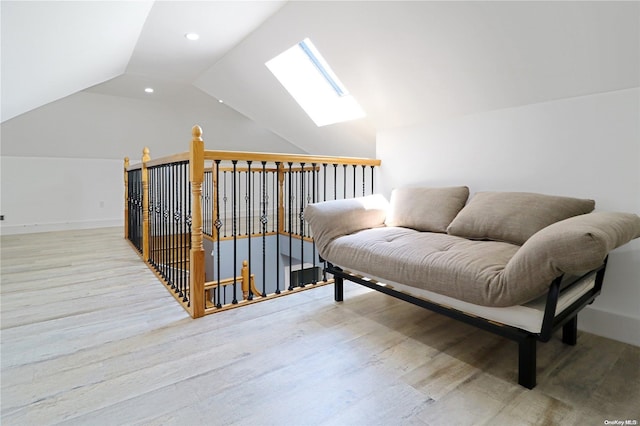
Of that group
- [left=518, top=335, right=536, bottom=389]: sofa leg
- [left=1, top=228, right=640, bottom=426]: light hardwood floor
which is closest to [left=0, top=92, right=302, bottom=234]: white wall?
[left=1, top=228, right=640, bottom=426]: light hardwood floor

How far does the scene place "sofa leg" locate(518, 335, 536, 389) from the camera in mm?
1350

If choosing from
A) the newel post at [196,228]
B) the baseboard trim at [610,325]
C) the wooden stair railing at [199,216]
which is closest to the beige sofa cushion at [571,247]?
the baseboard trim at [610,325]

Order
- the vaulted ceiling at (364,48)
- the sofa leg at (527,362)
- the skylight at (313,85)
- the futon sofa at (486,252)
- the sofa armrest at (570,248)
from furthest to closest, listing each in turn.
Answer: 1. the skylight at (313,85)
2. the vaulted ceiling at (364,48)
3. the sofa leg at (527,362)
4. the futon sofa at (486,252)
5. the sofa armrest at (570,248)

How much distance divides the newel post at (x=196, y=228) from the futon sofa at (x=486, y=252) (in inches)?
27.6

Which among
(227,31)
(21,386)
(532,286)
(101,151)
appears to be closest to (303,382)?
(532,286)

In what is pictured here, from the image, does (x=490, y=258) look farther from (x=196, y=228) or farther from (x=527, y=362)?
(x=196, y=228)

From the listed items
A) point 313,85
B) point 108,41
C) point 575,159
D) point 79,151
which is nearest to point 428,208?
point 575,159

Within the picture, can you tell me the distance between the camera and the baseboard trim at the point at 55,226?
5.24m

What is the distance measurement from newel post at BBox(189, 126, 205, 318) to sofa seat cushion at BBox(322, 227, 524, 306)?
0.79m

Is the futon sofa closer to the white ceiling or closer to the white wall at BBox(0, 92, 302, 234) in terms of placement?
the white ceiling

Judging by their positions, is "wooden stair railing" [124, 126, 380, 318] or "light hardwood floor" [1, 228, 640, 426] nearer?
"light hardwood floor" [1, 228, 640, 426]

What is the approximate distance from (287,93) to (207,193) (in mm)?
2145

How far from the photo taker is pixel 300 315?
2064 millimetres

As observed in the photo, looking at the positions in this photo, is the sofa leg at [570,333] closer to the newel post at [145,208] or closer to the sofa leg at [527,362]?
the sofa leg at [527,362]
